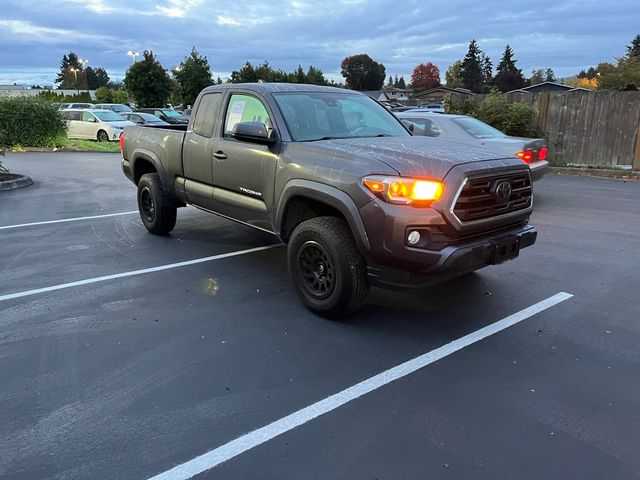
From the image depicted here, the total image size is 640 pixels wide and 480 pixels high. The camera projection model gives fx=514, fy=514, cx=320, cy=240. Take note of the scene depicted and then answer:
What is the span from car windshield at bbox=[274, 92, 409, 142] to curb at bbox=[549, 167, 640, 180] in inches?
421

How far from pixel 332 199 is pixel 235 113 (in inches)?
80.3

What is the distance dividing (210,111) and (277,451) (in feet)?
13.9

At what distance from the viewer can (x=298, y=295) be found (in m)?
4.72

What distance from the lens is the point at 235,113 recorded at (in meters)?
5.57

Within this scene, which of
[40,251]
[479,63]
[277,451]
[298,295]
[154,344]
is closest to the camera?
[277,451]

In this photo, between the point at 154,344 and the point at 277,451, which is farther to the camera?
the point at 154,344

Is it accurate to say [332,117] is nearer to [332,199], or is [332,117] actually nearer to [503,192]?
[332,199]

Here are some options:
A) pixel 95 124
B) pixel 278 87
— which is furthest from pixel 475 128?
pixel 95 124

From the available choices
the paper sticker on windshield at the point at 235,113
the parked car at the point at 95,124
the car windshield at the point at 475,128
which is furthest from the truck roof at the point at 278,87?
the parked car at the point at 95,124

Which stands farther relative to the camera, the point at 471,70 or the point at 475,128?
the point at 471,70

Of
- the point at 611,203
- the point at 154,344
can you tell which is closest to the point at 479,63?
the point at 611,203

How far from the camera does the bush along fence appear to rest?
1443cm

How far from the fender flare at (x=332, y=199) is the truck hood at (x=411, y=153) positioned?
0.31m

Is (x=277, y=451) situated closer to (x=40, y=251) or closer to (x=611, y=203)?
(x=40, y=251)
